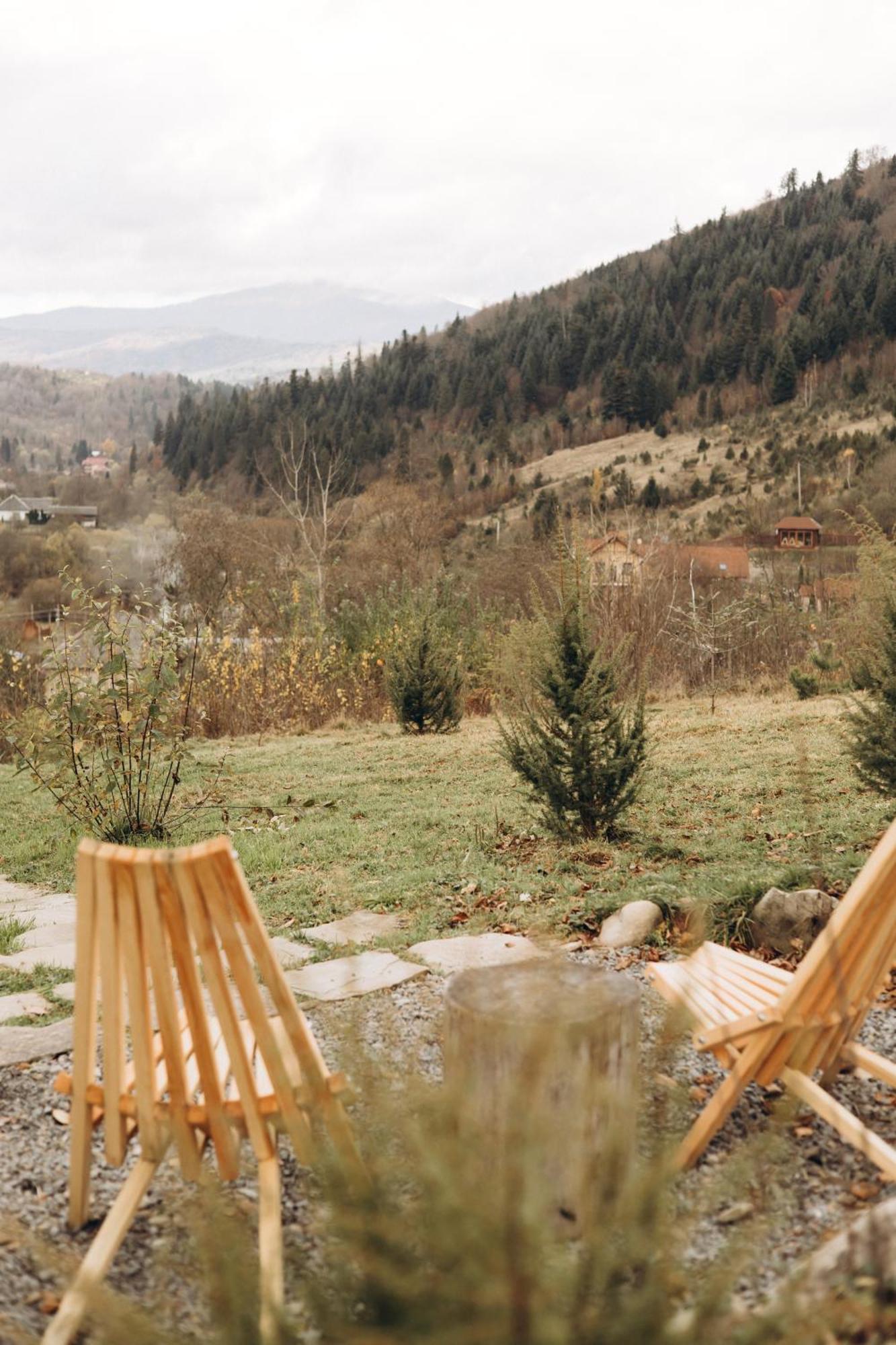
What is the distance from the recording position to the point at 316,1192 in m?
2.11

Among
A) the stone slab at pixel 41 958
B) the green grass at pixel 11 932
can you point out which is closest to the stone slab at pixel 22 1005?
the stone slab at pixel 41 958

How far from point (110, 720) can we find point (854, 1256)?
5.51 meters

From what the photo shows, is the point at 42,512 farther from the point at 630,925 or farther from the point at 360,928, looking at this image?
the point at 630,925

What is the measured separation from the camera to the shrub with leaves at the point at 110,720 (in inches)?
241

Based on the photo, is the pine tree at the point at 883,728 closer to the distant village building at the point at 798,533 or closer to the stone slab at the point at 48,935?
the stone slab at the point at 48,935

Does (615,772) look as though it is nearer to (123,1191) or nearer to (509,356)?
(123,1191)

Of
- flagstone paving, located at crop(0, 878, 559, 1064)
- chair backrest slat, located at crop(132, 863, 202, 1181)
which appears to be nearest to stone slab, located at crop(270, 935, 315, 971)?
flagstone paving, located at crop(0, 878, 559, 1064)

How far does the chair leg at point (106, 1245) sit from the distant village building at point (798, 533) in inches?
1311

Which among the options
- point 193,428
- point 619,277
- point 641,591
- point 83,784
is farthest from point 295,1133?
point 619,277

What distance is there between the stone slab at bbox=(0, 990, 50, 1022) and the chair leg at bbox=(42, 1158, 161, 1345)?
60.8 inches

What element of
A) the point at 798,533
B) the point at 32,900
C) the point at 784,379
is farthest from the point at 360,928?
the point at 784,379

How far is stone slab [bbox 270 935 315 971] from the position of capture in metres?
4.01

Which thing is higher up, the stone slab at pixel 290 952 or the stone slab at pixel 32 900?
the stone slab at pixel 290 952

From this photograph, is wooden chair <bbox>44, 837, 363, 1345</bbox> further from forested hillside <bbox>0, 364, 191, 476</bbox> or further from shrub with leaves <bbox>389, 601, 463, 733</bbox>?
forested hillside <bbox>0, 364, 191, 476</bbox>
